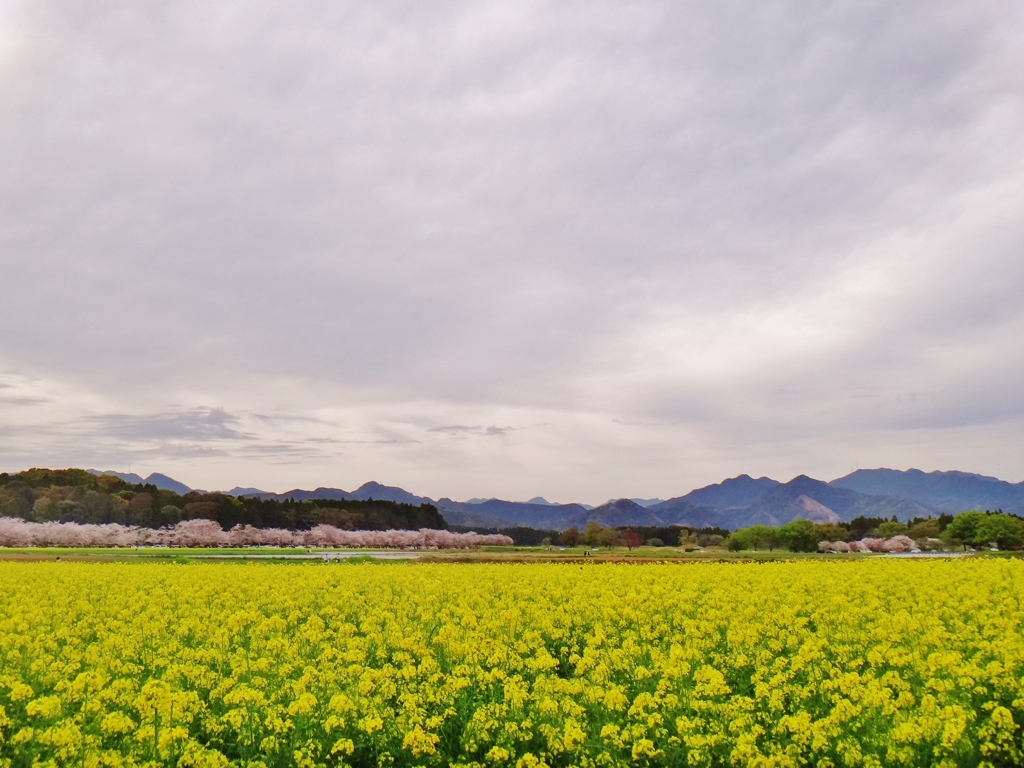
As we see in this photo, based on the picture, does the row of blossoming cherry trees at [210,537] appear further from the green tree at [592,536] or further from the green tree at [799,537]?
the green tree at [799,537]

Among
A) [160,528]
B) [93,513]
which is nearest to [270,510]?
[160,528]

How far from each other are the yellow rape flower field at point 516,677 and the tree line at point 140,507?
5150 inches

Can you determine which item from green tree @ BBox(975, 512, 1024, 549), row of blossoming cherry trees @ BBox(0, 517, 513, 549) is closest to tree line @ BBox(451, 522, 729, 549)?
row of blossoming cherry trees @ BBox(0, 517, 513, 549)

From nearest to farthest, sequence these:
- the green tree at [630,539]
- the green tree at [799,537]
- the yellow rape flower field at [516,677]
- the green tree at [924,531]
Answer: the yellow rape flower field at [516,677], the green tree at [799,537], the green tree at [924,531], the green tree at [630,539]

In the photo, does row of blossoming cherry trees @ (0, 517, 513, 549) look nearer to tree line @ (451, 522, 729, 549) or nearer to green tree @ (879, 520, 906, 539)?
tree line @ (451, 522, 729, 549)

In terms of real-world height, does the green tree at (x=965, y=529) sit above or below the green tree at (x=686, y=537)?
above

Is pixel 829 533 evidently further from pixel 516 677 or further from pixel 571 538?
pixel 516 677

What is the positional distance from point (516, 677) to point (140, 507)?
151 meters

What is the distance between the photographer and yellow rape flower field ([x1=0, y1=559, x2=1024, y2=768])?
9.24 metres

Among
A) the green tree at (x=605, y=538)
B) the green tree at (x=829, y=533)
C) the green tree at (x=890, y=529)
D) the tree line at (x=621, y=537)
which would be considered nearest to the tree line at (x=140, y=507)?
the tree line at (x=621, y=537)

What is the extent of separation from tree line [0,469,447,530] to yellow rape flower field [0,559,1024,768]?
131 m

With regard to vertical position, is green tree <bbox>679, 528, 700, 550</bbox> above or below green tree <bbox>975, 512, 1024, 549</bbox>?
below

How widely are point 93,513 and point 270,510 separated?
34397 mm

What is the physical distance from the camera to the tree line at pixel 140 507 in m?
134
